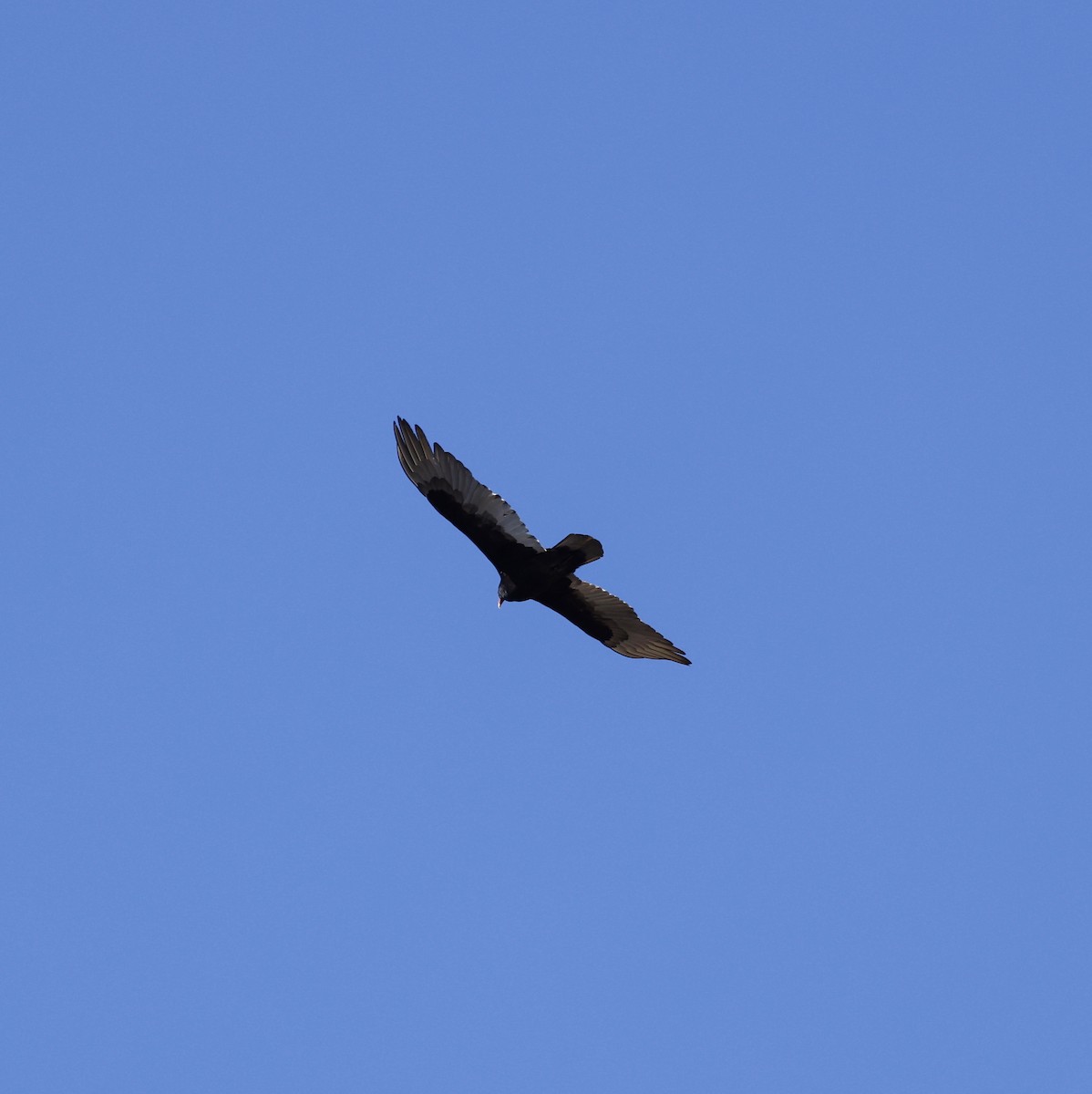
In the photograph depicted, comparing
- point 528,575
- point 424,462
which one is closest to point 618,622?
point 528,575

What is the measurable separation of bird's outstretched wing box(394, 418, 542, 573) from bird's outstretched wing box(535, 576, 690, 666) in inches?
42.0

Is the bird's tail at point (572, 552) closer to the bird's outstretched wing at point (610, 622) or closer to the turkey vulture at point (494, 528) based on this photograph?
the turkey vulture at point (494, 528)

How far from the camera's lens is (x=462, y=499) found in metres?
16.7

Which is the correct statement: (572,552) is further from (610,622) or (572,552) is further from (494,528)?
A: (610,622)

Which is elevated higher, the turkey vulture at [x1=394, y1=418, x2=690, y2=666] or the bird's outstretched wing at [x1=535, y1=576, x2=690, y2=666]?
the bird's outstretched wing at [x1=535, y1=576, x2=690, y2=666]

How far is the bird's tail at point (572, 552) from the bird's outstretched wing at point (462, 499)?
262 mm

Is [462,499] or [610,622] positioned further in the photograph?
[610,622]

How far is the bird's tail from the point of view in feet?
53.2

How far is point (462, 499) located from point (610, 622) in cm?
253

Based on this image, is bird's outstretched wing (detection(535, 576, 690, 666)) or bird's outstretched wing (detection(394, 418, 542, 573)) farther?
bird's outstretched wing (detection(535, 576, 690, 666))

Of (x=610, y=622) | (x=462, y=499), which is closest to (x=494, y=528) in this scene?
(x=462, y=499)

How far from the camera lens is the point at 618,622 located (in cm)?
1802

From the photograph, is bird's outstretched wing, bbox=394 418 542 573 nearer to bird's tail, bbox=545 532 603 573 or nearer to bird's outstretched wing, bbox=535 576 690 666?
bird's tail, bbox=545 532 603 573

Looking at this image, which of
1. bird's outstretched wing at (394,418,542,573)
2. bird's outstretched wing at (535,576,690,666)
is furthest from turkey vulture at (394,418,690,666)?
bird's outstretched wing at (535,576,690,666)
